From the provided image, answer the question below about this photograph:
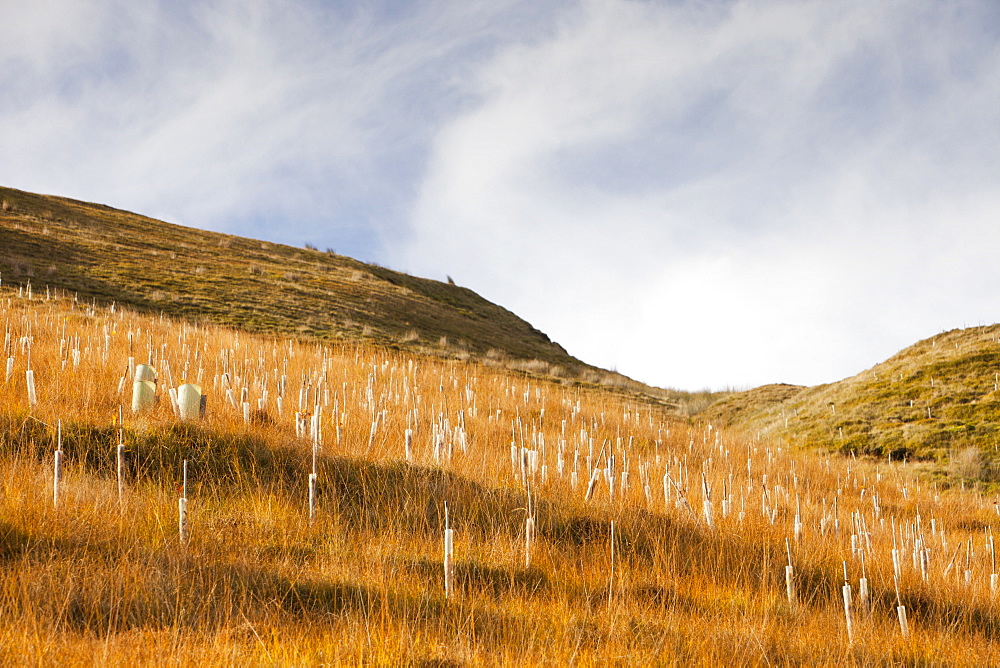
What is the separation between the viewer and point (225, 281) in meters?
24.8

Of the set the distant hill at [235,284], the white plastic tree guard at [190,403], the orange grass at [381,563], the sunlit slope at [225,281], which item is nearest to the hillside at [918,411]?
the orange grass at [381,563]

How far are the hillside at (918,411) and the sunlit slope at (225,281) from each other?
37.9ft

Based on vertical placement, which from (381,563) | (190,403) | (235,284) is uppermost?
(235,284)

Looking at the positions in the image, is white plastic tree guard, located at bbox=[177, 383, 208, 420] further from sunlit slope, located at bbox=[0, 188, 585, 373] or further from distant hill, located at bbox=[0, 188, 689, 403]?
sunlit slope, located at bbox=[0, 188, 585, 373]

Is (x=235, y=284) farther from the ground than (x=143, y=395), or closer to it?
farther from the ground

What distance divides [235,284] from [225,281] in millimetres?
591

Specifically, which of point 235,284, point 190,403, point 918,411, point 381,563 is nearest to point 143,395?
point 190,403

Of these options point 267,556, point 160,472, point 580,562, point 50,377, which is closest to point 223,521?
point 267,556

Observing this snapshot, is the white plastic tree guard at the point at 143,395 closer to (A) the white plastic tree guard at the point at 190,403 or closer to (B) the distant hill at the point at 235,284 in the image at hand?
(A) the white plastic tree guard at the point at 190,403

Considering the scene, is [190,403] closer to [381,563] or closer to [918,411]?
[381,563]

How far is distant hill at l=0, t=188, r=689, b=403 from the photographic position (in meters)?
19.7

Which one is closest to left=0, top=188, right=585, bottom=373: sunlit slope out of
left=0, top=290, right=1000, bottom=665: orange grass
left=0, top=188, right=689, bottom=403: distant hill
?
left=0, top=188, right=689, bottom=403: distant hill

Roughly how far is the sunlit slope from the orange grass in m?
14.3

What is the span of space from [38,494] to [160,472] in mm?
760
